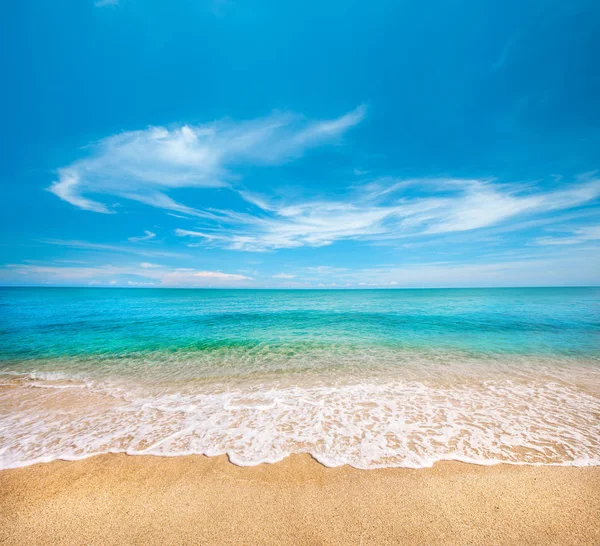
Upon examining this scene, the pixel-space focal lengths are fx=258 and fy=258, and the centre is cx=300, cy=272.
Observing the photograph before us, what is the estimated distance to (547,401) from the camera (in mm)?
7793

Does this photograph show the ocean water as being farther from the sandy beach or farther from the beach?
the sandy beach

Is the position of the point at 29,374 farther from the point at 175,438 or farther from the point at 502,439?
the point at 502,439

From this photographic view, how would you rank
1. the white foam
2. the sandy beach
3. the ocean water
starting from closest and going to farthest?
the sandy beach
the white foam
the ocean water

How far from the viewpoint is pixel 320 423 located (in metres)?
6.73

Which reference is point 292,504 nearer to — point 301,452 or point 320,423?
point 301,452

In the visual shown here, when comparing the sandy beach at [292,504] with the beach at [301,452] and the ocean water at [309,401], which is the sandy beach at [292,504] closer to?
the beach at [301,452]

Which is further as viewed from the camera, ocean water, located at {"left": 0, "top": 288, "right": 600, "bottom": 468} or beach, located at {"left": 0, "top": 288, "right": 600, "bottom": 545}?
ocean water, located at {"left": 0, "top": 288, "right": 600, "bottom": 468}

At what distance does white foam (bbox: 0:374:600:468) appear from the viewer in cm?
542

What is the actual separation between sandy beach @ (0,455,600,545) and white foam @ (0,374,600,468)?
0.45 m

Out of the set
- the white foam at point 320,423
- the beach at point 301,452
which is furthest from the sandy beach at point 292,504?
the white foam at point 320,423

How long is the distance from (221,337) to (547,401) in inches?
662

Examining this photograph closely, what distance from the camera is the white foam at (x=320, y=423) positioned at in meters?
5.42

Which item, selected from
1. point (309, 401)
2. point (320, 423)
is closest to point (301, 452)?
point (320, 423)

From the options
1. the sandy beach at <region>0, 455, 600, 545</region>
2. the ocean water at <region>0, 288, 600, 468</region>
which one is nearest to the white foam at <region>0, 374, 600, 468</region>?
the ocean water at <region>0, 288, 600, 468</region>
